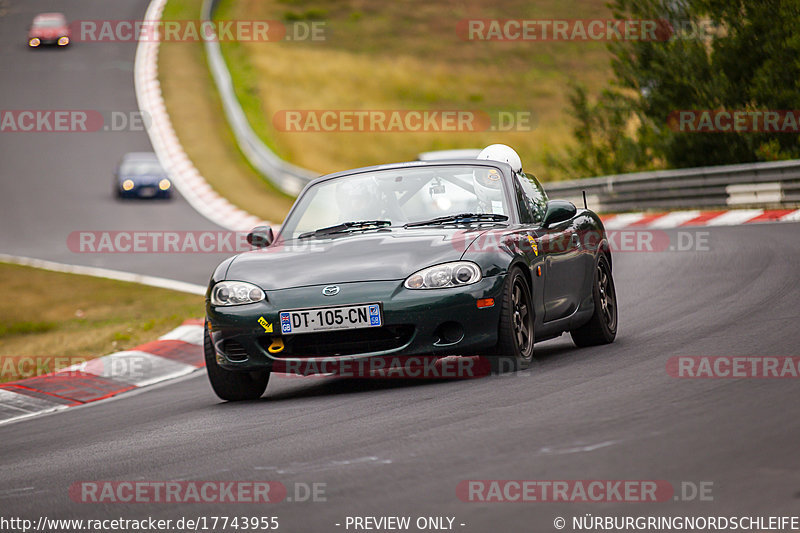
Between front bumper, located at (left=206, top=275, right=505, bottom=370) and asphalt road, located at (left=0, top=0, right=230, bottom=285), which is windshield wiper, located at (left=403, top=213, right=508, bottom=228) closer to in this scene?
front bumper, located at (left=206, top=275, right=505, bottom=370)

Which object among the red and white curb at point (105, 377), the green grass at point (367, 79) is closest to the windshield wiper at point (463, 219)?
the red and white curb at point (105, 377)

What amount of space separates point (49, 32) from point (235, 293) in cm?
4500

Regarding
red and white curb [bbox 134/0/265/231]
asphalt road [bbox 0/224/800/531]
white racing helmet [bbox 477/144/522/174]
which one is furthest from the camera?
red and white curb [bbox 134/0/265/231]

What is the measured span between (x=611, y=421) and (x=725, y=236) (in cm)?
Answer: 1208

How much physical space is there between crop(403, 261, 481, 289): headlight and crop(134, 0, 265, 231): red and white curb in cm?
1842

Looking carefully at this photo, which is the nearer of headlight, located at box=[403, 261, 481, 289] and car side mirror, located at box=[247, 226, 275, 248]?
headlight, located at box=[403, 261, 481, 289]

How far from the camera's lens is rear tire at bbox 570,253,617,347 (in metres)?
8.70

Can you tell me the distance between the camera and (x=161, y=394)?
8.94m

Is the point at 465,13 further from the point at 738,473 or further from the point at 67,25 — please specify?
the point at 738,473

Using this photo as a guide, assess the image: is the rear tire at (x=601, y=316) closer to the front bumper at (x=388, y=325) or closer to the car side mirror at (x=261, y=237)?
the front bumper at (x=388, y=325)

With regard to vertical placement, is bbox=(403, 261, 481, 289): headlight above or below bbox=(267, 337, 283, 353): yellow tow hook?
above

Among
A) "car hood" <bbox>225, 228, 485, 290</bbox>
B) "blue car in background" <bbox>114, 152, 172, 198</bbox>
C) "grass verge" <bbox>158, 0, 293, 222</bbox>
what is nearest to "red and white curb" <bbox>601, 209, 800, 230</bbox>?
"grass verge" <bbox>158, 0, 293, 222</bbox>

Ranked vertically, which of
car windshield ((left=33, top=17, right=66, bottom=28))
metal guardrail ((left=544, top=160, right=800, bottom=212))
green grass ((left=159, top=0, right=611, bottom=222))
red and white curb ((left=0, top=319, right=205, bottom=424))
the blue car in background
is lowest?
red and white curb ((left=0, top=319, right=205, bottom=424))

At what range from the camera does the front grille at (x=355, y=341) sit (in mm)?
7051
